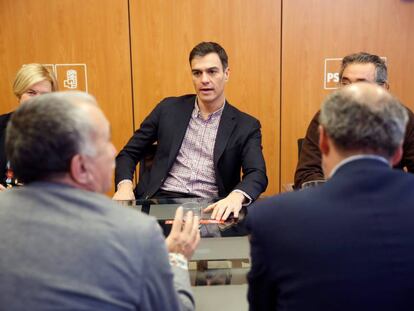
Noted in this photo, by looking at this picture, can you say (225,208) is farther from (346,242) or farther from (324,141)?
(346,242)

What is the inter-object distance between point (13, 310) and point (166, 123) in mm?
1923

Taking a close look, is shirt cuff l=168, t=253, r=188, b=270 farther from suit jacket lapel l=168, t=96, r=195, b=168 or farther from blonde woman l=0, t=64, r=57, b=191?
blonde woman l=0, t=64, r=57, b=191

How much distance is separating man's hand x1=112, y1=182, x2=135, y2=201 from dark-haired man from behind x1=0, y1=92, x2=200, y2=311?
1216 mm

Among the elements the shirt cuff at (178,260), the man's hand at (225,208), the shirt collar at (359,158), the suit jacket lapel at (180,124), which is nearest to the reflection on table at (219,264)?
the man's hand at (225,208)

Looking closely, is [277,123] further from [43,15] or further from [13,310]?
[13,310]

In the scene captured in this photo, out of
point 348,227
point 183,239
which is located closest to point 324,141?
point 348,227

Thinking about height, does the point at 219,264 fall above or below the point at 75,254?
below

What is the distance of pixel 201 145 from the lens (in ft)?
8.74

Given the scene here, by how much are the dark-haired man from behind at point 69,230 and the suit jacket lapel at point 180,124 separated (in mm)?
1597

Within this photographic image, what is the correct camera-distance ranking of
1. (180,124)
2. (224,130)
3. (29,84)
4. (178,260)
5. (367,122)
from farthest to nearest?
(180,124) → (224,130) → (29,84) → (178,260) → (367,122)

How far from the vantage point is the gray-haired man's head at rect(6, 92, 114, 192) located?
953 millimetres

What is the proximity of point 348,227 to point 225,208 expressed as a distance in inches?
38.2

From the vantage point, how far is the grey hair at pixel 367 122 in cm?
102

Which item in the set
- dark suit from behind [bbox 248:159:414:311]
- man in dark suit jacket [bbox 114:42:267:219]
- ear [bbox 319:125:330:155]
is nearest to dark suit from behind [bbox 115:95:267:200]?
man in dark suit jacket [bbox 114:42:267:219]
